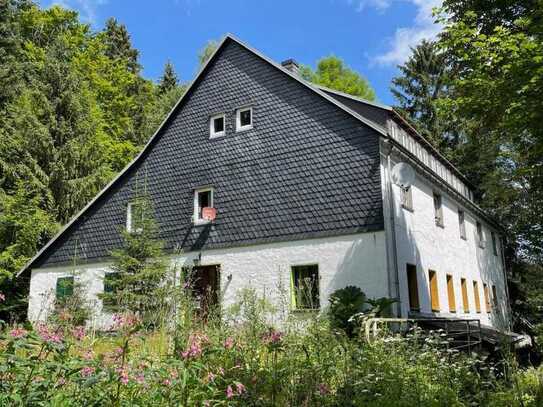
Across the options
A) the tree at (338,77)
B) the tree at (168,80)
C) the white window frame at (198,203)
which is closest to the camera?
the white window frame at (198,203)

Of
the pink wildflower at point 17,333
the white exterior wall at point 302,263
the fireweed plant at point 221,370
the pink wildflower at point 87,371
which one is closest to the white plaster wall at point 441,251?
the white exterior wall at point 302,263

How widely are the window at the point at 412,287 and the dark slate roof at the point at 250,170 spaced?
230 centimetres

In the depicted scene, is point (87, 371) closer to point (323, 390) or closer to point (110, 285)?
point (323, 390)

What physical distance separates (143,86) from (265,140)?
23.8 metres

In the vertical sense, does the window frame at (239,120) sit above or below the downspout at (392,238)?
above

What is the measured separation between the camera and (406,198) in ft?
51.6

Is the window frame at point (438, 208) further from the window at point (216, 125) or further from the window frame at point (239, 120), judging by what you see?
the window at point (216, 125)

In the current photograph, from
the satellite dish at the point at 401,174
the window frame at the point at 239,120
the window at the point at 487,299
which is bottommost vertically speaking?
the window at the point at 487,299

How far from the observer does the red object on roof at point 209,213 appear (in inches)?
644

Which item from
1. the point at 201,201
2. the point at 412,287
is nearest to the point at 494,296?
the point at 412,287

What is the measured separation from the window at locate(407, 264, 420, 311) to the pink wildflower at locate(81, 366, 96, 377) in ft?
40.6

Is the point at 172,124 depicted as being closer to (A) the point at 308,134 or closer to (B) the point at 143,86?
(A) the point at 308,134

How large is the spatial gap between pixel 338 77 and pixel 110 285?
77.5 ft

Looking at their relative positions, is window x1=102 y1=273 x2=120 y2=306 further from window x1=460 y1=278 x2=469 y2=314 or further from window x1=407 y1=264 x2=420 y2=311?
window x1=460 y1=278 x2=469 y2=314
